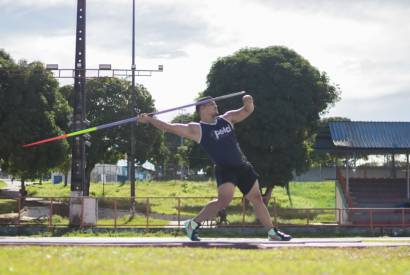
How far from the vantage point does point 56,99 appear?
31812 mm

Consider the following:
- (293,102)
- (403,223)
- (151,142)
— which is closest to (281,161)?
(293,102)

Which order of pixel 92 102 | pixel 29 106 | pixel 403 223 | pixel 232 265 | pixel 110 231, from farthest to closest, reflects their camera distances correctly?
pixel 92 102 < pixel 29 106 < pixel 403 223 < pixel 110 231 < pixel 232 265

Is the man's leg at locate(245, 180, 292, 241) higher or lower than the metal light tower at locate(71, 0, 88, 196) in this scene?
lower

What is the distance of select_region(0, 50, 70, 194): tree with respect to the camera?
28.7 m

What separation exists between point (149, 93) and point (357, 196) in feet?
62.3

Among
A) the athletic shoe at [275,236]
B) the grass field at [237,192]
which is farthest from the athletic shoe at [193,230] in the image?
the grass field at [237,192]

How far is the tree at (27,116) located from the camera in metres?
28.7

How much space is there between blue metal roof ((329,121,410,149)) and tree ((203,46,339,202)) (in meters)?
1.61

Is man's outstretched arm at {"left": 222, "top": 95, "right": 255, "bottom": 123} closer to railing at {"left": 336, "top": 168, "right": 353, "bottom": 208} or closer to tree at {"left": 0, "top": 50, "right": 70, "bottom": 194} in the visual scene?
tree at {"left": 0, "top": 50, "right": 70, "bottom": 194}

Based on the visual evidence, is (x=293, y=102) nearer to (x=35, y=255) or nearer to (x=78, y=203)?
(x=78, y=203)

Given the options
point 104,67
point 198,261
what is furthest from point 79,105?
point 198,261

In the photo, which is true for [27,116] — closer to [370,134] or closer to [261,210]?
[370,134]

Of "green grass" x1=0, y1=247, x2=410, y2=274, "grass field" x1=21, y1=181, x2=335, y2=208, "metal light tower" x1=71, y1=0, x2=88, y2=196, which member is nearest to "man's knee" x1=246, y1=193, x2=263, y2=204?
"green grass" x1=0, y1=247, x2=410, y2=274

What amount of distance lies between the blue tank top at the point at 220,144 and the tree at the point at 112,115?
111ft
